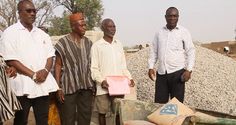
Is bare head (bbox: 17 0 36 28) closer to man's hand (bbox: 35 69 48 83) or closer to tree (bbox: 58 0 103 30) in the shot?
man's hand (bbox: 35 69 48 83)

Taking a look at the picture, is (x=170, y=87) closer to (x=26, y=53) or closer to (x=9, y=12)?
(x=26, y=53)

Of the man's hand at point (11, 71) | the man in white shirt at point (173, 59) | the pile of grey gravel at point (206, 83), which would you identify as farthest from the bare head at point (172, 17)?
the pile of grey gravel at point (206, 83)

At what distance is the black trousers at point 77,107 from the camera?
4.83m

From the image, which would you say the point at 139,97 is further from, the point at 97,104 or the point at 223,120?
the point at 223,120

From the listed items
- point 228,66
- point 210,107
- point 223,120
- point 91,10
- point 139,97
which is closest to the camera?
point 223,120

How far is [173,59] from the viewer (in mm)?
5406

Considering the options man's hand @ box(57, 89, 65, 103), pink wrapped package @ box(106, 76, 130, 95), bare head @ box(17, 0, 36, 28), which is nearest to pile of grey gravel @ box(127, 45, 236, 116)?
pink wrapped package @ box(106, 76, 130, 95)

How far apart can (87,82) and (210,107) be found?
3.66 meters

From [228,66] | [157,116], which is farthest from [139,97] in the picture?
[157,116]

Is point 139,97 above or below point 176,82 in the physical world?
below

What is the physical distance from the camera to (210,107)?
25.8 ft

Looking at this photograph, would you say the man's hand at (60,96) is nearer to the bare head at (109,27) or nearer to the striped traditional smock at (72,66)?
the striped traditional smock at (72,66)

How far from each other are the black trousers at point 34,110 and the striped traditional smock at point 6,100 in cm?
28

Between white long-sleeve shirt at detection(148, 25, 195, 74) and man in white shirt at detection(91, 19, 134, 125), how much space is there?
0.60 metres
